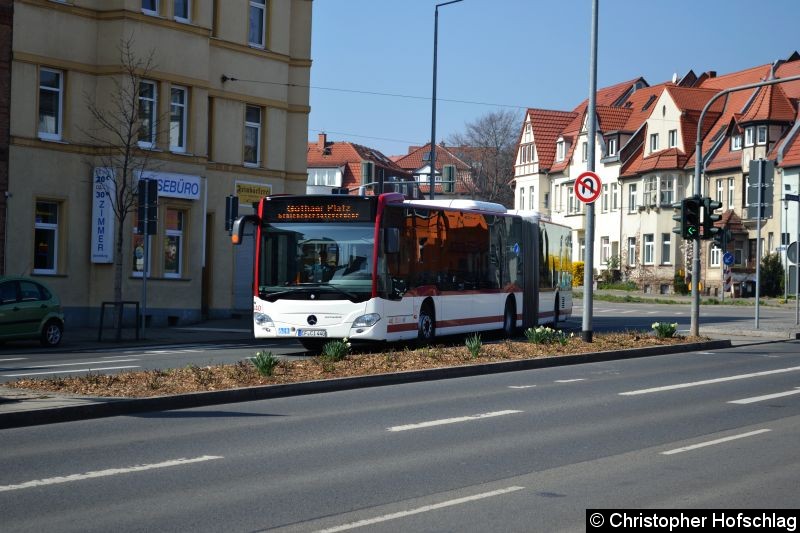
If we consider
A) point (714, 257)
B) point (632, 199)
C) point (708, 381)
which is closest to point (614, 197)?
point (632, 199)

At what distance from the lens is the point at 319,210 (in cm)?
2367

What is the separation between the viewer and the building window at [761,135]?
7406 centimetres

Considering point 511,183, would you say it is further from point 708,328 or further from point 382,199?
point 382,199

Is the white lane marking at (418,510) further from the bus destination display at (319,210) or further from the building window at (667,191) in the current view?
Result: the building window at (667,191)

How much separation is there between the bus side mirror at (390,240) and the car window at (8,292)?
8067 millimetres

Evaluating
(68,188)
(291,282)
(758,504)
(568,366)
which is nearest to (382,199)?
(291,282)

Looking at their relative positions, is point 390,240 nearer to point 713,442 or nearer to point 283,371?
point 283,371

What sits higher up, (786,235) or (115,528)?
(786,235)

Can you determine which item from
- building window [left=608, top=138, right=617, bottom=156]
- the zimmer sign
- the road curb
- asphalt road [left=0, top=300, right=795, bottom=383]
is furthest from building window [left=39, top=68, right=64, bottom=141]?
building window [left=608, top=138, right=617, bottom=156]

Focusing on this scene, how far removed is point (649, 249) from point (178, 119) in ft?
172

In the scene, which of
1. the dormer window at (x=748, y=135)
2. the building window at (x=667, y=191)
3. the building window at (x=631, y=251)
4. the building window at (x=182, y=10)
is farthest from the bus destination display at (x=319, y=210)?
the building window at (x=631, y=251)

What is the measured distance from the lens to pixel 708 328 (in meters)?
35.3

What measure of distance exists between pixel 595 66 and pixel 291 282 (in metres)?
7.94

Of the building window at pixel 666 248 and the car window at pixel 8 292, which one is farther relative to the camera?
the building window at pixel 666 248
